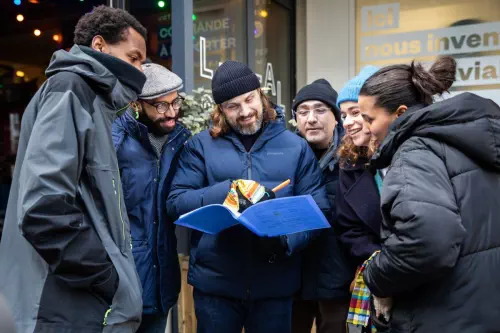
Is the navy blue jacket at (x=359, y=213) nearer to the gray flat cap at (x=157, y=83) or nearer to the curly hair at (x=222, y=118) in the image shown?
the curly hair at (x=222, y=118)

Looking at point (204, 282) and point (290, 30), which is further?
point (290, 30)

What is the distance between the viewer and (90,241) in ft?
5.50

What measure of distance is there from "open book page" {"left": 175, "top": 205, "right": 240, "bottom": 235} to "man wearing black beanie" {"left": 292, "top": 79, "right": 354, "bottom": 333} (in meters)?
0.57

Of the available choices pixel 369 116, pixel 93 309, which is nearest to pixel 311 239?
pixel 369 116

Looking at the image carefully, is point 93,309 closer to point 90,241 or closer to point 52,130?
point 90,241

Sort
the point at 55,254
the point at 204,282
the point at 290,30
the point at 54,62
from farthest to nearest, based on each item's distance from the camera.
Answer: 1. the point at 290,30
2. the point at 204,282
3. the point at 54,62
4. the point at 55,254

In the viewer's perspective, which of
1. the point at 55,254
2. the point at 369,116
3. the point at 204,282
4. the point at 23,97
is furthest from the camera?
the point at 23,97

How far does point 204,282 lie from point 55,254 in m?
1.01

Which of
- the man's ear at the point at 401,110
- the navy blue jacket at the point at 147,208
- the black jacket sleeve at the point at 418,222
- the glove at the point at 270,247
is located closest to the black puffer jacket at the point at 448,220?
the black jacket sleeve at the point at 418,222

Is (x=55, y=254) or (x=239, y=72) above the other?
(x=239, y=72)

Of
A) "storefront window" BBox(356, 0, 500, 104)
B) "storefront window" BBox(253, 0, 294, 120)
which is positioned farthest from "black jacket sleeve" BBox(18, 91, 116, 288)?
"storefront window" BBox(356, 0, 500, 104)

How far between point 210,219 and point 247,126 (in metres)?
0.62

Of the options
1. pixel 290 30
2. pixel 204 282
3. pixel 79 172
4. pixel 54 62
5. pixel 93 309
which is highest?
pixel 290 30

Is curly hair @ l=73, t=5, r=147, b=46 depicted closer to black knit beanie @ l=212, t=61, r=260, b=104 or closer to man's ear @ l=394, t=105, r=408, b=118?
black knit beanie @ l=212, t=61, r=260, b=104
